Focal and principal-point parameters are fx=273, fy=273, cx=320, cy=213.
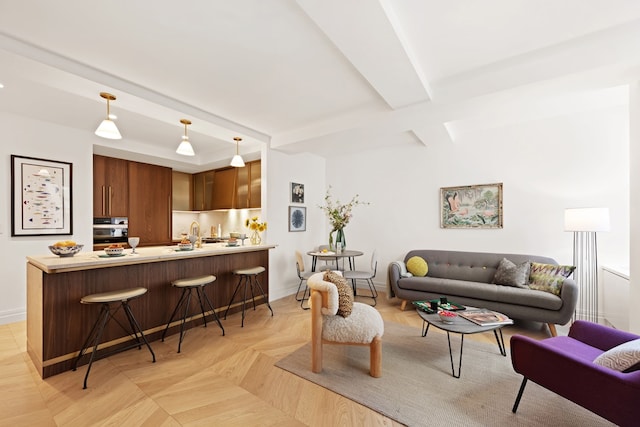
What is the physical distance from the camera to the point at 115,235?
4641 millimetres

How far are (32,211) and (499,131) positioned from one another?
21.5ft

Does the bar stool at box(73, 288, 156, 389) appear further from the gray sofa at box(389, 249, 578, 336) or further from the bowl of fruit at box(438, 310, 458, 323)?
the gray sofa at box(389, 249, 578, 336)

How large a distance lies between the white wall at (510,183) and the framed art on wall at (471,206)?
10 centimetres

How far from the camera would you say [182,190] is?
5.96 metres

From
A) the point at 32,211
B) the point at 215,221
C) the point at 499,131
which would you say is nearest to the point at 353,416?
the point at 499,131

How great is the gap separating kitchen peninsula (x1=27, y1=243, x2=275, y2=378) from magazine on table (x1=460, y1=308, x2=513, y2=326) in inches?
111

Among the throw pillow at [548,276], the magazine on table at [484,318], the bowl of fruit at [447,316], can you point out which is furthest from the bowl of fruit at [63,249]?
the throw pillow at [548,276]

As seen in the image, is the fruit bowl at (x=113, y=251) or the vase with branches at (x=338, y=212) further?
the vase with branches at (x=338, y=212)

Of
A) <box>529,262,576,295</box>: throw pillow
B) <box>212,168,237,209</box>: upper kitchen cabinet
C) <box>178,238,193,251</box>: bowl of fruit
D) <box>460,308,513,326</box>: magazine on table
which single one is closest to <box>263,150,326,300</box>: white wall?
<box>212,168,237,209</box>: upper kitchen cabinet

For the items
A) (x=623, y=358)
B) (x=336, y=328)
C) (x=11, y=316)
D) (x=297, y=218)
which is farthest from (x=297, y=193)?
(x=623, y=358)

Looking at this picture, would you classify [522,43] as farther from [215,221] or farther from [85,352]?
[215,221]

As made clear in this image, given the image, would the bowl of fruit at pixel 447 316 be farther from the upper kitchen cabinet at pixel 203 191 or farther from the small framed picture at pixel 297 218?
the upper kitchen cabinet at pixel 203 191

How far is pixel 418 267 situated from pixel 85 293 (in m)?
3.96

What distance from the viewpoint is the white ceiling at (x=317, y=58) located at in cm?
186
